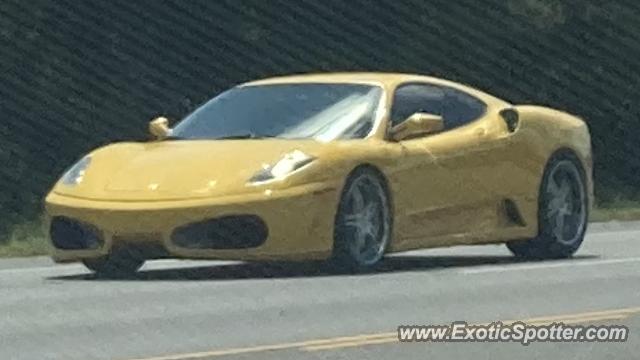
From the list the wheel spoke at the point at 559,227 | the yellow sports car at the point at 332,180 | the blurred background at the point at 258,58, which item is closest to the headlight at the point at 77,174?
the yellow sports car at the point at 332,180

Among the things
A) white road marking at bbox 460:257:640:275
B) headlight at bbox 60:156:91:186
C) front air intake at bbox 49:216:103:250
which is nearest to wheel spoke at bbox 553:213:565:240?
white road marking at bbox 460:257:640:275

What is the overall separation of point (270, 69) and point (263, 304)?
12.6 metres

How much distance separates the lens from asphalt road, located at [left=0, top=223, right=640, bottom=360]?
10195mm

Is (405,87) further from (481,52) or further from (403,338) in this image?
(481,52)

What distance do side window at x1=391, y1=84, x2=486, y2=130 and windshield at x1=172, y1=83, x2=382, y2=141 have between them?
0.71 ft

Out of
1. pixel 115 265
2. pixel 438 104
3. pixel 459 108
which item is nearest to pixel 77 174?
pixel 115 265

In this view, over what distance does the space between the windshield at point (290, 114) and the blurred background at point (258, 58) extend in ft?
17.0

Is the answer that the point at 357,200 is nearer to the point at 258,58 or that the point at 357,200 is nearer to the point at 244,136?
the point at 244,136

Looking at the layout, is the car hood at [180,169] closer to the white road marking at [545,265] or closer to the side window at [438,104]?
the side window at [438,104]

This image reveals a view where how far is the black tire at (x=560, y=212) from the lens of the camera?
1555 cm

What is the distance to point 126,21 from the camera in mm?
23578

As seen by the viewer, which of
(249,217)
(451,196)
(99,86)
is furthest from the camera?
(99,86)

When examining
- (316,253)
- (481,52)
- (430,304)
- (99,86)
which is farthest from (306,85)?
(481,52)

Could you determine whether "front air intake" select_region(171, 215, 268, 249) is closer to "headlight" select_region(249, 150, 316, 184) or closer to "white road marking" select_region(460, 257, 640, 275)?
"headlight" select_region(249, 150, 316, 184)
